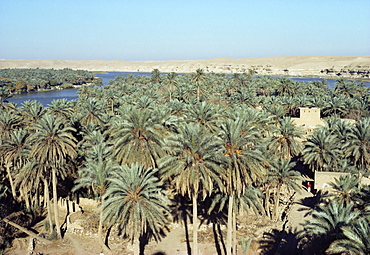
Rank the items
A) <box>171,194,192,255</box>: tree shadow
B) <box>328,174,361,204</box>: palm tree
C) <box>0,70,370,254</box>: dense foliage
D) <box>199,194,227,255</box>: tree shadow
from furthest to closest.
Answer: <box>171,194,192,255</box>: tree shadow → <box>199,194,227,255</box>: tree shadow → <box>328,174,361,204</box>: palm tree → <box>0,70,370,254</box>: dense foliage

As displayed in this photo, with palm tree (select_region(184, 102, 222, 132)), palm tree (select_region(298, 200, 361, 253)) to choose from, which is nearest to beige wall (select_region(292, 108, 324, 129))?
palm tree (select_region(184, 102, 222, 132))

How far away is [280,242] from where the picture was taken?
72.5 ft

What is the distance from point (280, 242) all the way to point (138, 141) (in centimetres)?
1222

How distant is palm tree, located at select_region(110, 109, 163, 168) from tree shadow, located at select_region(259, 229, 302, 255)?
32.7 feet

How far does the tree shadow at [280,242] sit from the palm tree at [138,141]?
→ 9978mm

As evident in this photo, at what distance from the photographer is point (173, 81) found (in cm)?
6500

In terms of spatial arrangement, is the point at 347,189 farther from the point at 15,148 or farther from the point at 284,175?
the point at 15,148

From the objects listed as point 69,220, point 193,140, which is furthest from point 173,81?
point 193,140

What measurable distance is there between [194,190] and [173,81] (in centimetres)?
4824

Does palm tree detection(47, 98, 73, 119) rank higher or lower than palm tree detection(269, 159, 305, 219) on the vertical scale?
higher

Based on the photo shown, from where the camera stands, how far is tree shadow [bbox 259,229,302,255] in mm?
21016

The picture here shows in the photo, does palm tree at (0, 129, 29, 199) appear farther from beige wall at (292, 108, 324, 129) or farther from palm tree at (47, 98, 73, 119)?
beige wall at (292, 108, 324, 129)

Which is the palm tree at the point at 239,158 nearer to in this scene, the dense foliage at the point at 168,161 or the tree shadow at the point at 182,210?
the dense foliage at the point at 168,161

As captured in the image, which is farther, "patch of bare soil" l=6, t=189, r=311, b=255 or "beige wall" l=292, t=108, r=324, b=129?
"beige wall" l=292, t=108, r=324, b=129
